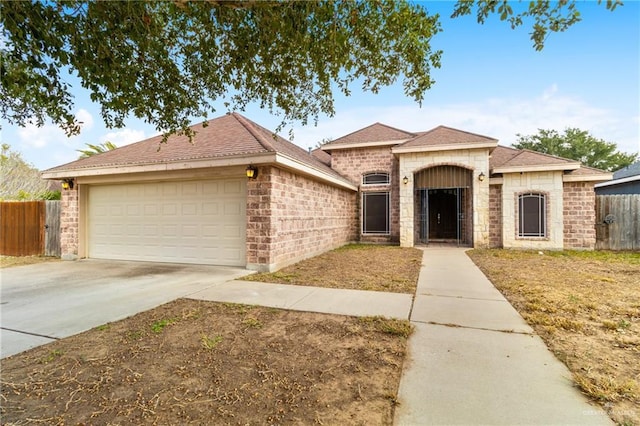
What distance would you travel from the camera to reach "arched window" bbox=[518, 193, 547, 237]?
36.4ft

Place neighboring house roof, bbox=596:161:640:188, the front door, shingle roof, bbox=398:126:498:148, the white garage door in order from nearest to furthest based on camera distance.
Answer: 1. the white garage door
2. shingle roof, bbox=398:126:498:148
3. neighboring house roof, bbox=596:161:640:188
4. the front door

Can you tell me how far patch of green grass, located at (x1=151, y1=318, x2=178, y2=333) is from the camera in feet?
11.4

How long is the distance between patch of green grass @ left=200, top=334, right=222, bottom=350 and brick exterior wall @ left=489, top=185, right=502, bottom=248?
38.9 feet

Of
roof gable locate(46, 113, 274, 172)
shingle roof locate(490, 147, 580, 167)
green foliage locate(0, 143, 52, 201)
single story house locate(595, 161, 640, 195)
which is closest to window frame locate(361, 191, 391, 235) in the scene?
shingle roof locate(490, 147, 580, 167)

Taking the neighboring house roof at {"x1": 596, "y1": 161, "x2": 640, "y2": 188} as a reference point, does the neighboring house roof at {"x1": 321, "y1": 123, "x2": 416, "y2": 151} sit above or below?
above

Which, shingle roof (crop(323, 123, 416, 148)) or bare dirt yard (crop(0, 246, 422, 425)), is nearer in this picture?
bare dirt yard (crop(0, 246, 422, 425))

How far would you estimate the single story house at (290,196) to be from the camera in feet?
23.9

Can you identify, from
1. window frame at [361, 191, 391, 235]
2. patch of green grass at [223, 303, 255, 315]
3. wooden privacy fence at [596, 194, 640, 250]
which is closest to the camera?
patch of green grass at [223, 303, 255, 315]

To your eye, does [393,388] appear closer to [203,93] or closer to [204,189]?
[203,93]

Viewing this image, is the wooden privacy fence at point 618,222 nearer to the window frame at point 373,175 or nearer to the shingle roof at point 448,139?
the shingle roof at point 448,139

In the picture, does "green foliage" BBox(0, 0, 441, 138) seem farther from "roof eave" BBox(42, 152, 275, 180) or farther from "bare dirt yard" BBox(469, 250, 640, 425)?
"bare dirt yard" BBox(469, 250, 640, 425)

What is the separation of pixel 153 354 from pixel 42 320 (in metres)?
2.20

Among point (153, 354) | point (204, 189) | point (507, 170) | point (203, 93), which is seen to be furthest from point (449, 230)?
point (153, 354)

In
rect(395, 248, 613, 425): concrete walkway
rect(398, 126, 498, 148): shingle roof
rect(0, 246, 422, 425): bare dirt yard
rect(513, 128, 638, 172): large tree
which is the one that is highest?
rect(513, 128, 638, 172): large tree
